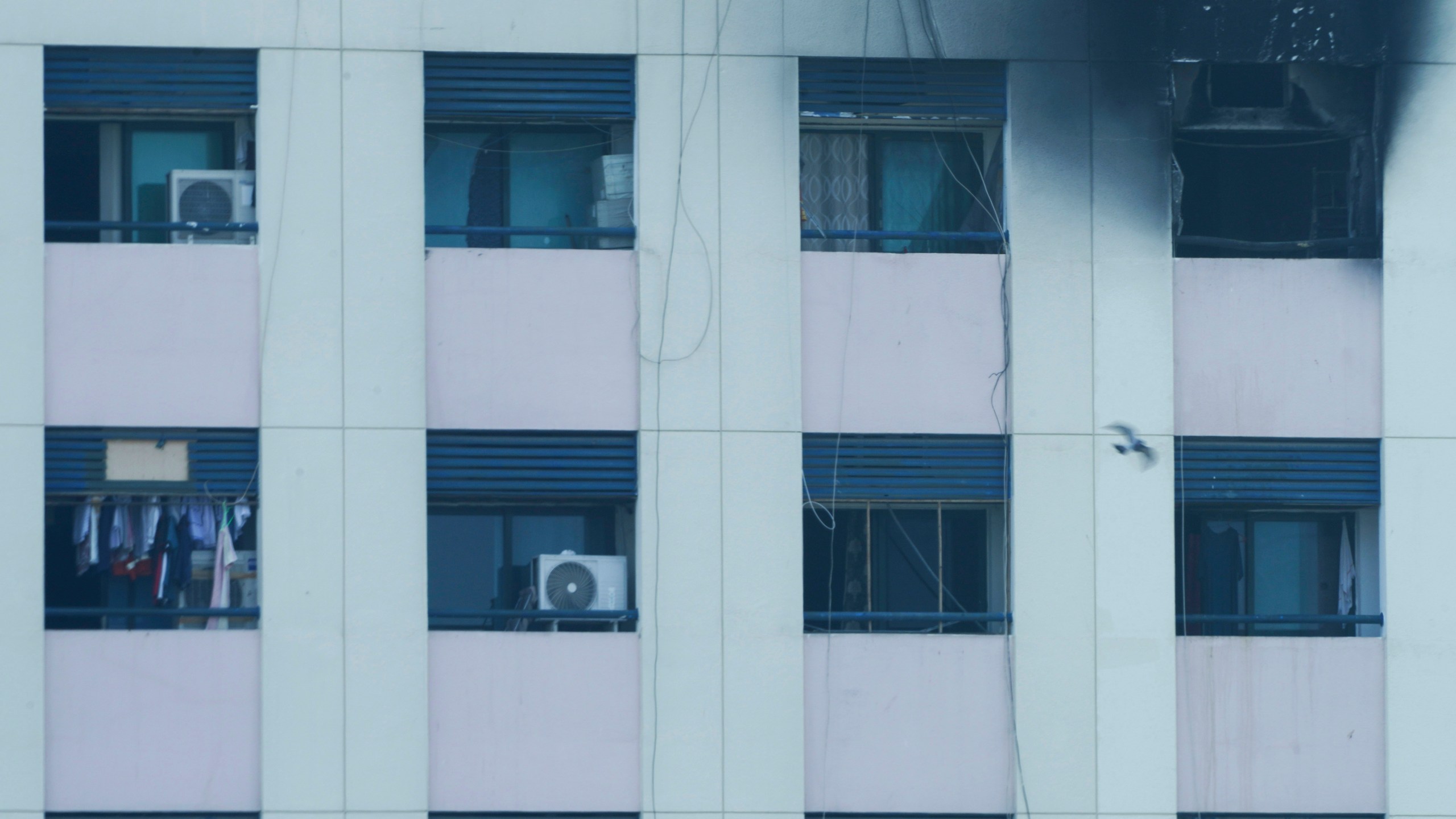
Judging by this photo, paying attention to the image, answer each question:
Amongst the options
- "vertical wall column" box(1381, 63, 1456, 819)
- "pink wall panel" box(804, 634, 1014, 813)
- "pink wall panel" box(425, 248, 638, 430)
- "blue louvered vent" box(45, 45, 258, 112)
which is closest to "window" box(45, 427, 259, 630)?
"pink wall panel" box(425, 248, 638, 430)

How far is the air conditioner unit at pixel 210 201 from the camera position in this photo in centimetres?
1028

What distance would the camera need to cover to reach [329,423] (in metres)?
9.87

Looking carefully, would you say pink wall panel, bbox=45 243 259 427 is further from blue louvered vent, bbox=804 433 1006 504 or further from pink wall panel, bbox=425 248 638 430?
blue louvered vent, bbox=804 433 1006 504

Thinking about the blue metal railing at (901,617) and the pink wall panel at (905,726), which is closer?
the pink wall panel at (905,726)

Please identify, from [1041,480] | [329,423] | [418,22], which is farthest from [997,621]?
[418,22]

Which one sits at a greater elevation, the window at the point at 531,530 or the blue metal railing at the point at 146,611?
the window at the point at 531,530

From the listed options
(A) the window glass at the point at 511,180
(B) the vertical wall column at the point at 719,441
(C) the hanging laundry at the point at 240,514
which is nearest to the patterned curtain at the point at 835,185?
(B) the vertical wall column at the point at 719,441

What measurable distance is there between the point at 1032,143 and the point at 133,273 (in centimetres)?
659

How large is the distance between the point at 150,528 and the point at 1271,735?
328 inches

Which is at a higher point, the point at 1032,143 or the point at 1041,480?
the point at 1032,143

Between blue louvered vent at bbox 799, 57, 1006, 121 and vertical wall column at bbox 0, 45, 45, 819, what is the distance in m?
5.59

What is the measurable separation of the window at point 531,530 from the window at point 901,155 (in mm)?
2403

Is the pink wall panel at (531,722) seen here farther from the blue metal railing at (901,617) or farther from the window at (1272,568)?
the window at (1272,568)

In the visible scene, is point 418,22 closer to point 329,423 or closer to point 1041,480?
point 329,423
